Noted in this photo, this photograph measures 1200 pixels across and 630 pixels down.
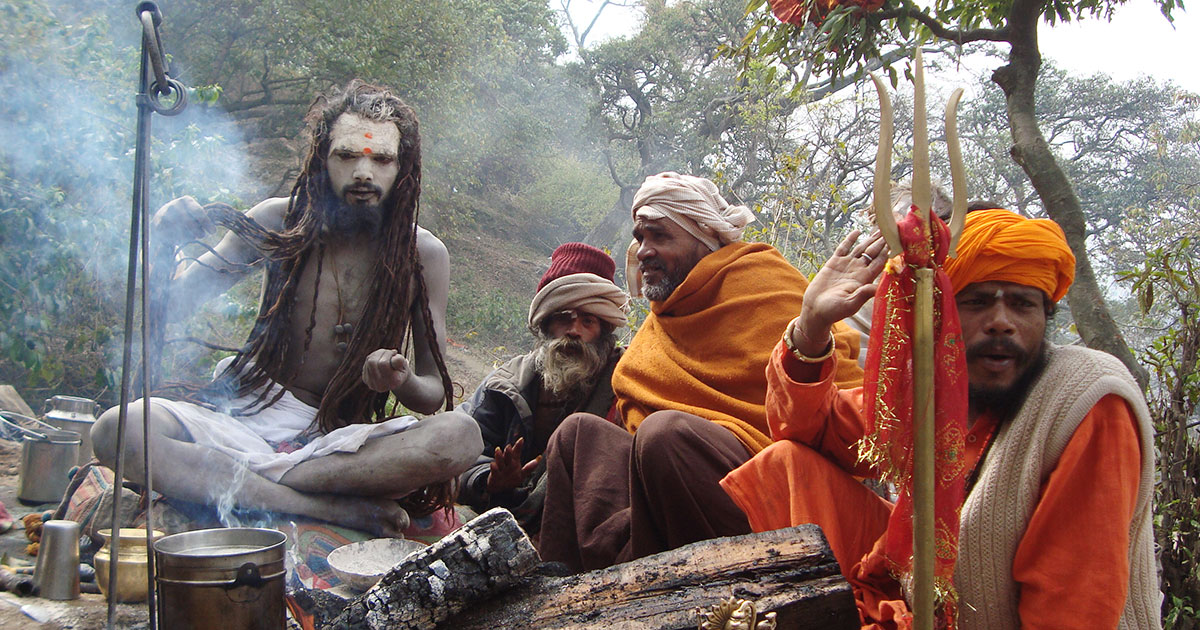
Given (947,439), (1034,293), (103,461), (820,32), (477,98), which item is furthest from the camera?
(477,98)

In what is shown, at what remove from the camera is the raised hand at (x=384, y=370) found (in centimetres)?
328

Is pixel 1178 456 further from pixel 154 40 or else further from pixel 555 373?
pixel 154 40

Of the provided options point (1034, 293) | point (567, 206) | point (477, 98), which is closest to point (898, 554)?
point (1034, 293)

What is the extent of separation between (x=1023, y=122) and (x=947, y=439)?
2239 millimetres

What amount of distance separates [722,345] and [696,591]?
1.44 m

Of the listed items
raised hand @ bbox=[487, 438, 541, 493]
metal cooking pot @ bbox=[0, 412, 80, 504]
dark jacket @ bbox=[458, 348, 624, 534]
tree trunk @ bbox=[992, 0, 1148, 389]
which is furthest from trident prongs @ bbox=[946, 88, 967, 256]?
metal cooking pot @ bbox=[0, 412, 80, 504]

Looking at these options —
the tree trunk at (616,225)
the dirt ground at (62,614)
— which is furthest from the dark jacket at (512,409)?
the tree trunk at (616,225)

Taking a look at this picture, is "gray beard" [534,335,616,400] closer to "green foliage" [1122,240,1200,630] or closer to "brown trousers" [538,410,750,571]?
"brown trousers" [538,410,750,571]

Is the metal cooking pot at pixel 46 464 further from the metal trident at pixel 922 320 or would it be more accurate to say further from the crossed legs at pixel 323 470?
the metal trident at pixel 922 320

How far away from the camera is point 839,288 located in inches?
84.4

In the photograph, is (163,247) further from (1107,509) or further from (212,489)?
(1107,509)

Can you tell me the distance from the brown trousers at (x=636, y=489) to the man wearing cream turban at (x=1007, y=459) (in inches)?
10.6

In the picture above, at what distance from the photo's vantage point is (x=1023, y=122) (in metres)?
3.41

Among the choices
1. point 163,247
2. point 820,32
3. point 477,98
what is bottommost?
point 163,247
